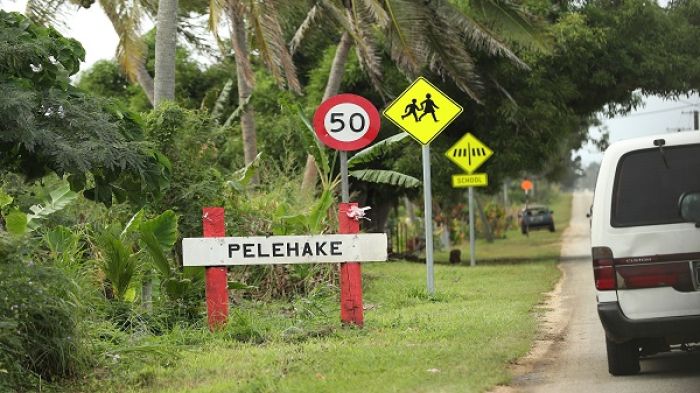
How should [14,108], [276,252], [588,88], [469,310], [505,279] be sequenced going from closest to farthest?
[14,108]
[276,252]
[469,310]
[505,279]
[588,88]

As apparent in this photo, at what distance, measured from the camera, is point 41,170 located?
1062 centimetres

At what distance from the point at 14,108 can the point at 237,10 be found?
9.94 meters

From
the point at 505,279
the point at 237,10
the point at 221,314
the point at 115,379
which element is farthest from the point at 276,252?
the point at 505,279

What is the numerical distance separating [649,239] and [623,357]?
115 cm

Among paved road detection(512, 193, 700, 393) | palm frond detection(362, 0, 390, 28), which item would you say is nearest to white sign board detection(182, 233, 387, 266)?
paved road detection(512, 193, 700, 393)

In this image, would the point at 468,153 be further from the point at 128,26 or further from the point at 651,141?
the point at 651,141

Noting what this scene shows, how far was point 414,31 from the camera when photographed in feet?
69.8

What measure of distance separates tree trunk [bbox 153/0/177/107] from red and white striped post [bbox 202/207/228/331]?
593 centimetres

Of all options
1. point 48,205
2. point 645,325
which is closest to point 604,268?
point 645,325

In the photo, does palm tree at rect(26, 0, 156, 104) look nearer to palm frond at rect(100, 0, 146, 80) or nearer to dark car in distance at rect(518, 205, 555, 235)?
palm frond at rect(100, 0, 146, 80)

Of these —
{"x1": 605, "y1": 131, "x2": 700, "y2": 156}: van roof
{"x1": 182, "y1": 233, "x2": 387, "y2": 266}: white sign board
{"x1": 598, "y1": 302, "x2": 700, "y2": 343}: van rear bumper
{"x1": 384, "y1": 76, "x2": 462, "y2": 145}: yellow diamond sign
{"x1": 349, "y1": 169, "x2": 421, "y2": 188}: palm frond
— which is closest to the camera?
{"x1": 598, "y1": 302, "x2": 700, "y2": 343}: van rear bumper

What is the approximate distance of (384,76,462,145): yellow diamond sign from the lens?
1711 centimetres

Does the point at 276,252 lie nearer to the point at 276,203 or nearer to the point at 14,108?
the point at 14,108

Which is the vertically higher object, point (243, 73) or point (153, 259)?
point (243, 73)
